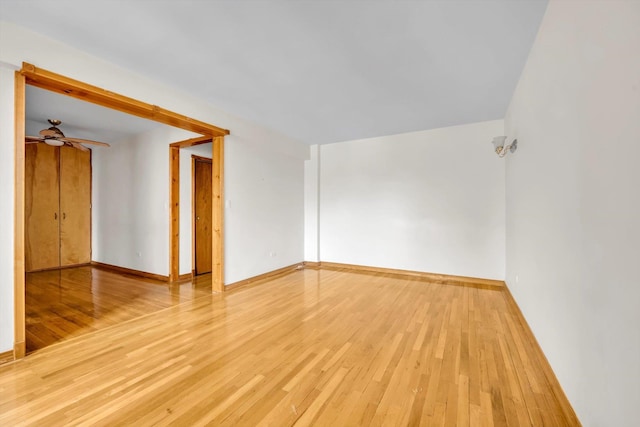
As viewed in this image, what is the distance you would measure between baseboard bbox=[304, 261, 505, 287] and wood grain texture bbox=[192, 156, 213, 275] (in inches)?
79.2

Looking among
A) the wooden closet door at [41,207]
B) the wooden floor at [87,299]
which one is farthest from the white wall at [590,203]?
the wooden closet door at [41,207]

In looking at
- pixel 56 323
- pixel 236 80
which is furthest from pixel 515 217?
pixel 56 323

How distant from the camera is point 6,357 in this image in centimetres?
197

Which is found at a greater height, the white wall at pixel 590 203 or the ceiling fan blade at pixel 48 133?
the ceiling fan blade at pixel 48 133

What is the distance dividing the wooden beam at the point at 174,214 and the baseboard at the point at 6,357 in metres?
2.33

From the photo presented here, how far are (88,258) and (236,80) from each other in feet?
17.9

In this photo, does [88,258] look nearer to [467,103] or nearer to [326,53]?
[326,53]

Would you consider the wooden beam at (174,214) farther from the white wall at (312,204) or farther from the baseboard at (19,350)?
the white wall at (312,204)

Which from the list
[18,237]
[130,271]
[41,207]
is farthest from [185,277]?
[41,207]

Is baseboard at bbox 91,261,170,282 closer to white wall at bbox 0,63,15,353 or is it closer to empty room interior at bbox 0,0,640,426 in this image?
empty room interior at bbox 0,0,640,426

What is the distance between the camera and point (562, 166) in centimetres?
161

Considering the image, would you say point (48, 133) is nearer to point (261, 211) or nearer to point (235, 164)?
point (235, 164)

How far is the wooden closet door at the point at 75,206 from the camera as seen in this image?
17.5ft

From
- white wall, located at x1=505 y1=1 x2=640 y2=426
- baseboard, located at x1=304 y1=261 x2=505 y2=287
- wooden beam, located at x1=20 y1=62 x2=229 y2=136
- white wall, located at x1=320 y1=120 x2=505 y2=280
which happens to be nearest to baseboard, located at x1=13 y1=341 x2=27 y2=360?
wooden beam, located at x1=20 y1=62 x2=229 y2=136
